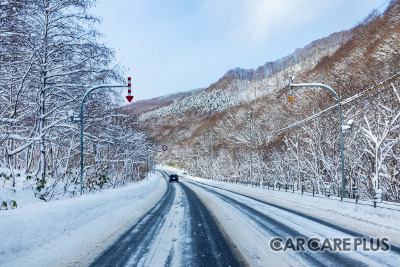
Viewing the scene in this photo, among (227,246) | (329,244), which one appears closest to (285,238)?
(329,244)

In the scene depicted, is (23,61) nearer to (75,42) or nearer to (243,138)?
(75,42)

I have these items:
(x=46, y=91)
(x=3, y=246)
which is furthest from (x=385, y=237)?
(x=46, y=91)

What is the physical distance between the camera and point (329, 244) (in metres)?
6.60

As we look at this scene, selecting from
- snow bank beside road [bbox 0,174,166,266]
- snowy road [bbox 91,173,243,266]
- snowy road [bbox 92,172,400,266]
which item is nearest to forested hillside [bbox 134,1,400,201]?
snowy road [bbox 92,172,400,266]

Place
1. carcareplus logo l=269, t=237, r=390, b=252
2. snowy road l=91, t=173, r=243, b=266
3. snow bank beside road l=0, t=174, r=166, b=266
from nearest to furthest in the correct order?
snowy road l=91, t=173, r=243, b=266, snow bank beside road l=0, t=174, r=166, b=266, carcareplus logo l=269, t=237, r=390, b=252

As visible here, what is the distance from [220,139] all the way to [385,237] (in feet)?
253

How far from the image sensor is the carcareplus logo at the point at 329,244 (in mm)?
6152

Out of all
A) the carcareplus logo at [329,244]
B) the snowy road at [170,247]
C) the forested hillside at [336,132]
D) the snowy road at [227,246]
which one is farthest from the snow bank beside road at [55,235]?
the forested hillside at [336,132]

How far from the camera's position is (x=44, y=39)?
13039mm

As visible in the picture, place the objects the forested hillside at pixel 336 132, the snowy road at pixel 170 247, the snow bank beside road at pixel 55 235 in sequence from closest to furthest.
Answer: the snowy road at pixel 170 247 < the snow bank beside road at pixel 55 235 < the forested hillside at pixel 336 132

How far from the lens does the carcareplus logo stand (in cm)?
615

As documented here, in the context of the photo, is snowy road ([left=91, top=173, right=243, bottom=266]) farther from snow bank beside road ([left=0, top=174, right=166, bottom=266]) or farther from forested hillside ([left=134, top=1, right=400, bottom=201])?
forested hillside ([left=134, top=1, right=400, bottom=201])

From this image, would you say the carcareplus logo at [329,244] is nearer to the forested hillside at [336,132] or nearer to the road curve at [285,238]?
the road curve at [285,238]

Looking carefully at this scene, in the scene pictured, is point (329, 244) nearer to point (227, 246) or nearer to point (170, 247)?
point (227, 246)
